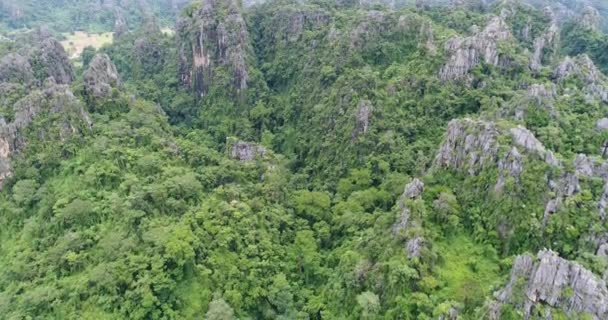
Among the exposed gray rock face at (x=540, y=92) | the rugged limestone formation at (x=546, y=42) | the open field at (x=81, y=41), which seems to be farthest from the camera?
the open field at (x=81, y=41)

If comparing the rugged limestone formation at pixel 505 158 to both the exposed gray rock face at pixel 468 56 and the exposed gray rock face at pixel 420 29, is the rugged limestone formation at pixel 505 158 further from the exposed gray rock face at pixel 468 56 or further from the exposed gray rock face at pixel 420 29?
the exposed gray rock face at pixel 420 29

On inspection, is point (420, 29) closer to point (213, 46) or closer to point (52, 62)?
point (213, 46)

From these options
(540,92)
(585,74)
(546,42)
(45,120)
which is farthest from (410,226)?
(546,42)

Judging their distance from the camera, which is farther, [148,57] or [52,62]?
[148,57]

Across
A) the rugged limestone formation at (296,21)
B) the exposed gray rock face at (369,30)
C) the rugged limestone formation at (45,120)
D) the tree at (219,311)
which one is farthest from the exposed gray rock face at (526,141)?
the rugged limestone formation at (296,21)

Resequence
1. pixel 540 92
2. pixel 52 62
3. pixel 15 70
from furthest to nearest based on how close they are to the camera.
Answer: pixel 52 62 < pixel 15 70 < pixel 540 92

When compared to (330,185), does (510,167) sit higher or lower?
higher

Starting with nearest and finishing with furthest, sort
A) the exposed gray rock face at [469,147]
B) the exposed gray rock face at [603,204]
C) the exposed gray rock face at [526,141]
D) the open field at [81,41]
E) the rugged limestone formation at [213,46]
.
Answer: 1. the exposed gray rock face at [603,204]
2. the exposed gray rock face at [526,141]
3. the exposed gray rock face at [469,147]
4. the rugged limestone formation at [213,46]
5. the open field at [81,41]
